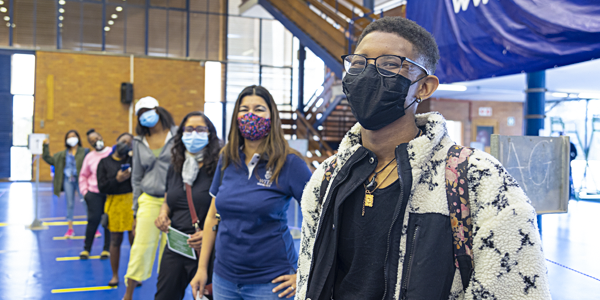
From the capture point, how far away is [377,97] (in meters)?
1.26

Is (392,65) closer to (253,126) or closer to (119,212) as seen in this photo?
(253,126)

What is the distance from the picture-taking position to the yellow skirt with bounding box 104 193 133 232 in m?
5.28

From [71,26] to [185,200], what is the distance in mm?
16345

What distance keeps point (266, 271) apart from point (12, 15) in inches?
718

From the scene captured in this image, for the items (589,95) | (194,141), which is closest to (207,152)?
(194,141)

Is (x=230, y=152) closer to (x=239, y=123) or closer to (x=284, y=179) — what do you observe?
(x=239, y=123)

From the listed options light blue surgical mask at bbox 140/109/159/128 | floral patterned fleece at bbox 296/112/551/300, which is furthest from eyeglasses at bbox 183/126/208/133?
floral patterned fleece at bbox 296/112/551/300

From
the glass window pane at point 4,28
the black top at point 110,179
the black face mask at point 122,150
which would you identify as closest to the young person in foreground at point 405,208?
the black top at point 110,179

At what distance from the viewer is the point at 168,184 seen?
11.6 feet

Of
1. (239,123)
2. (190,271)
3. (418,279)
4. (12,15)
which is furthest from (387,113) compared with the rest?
(12,15)

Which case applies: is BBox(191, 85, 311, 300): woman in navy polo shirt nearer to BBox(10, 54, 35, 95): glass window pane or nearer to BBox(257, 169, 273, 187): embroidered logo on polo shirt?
BBox(257, 169, 273, 187): embroidered logo on polo shirt

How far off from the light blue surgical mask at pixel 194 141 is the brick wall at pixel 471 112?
16.3 metres

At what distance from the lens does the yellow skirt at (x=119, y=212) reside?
5277mm

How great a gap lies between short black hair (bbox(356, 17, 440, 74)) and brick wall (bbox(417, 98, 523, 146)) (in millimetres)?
18023
